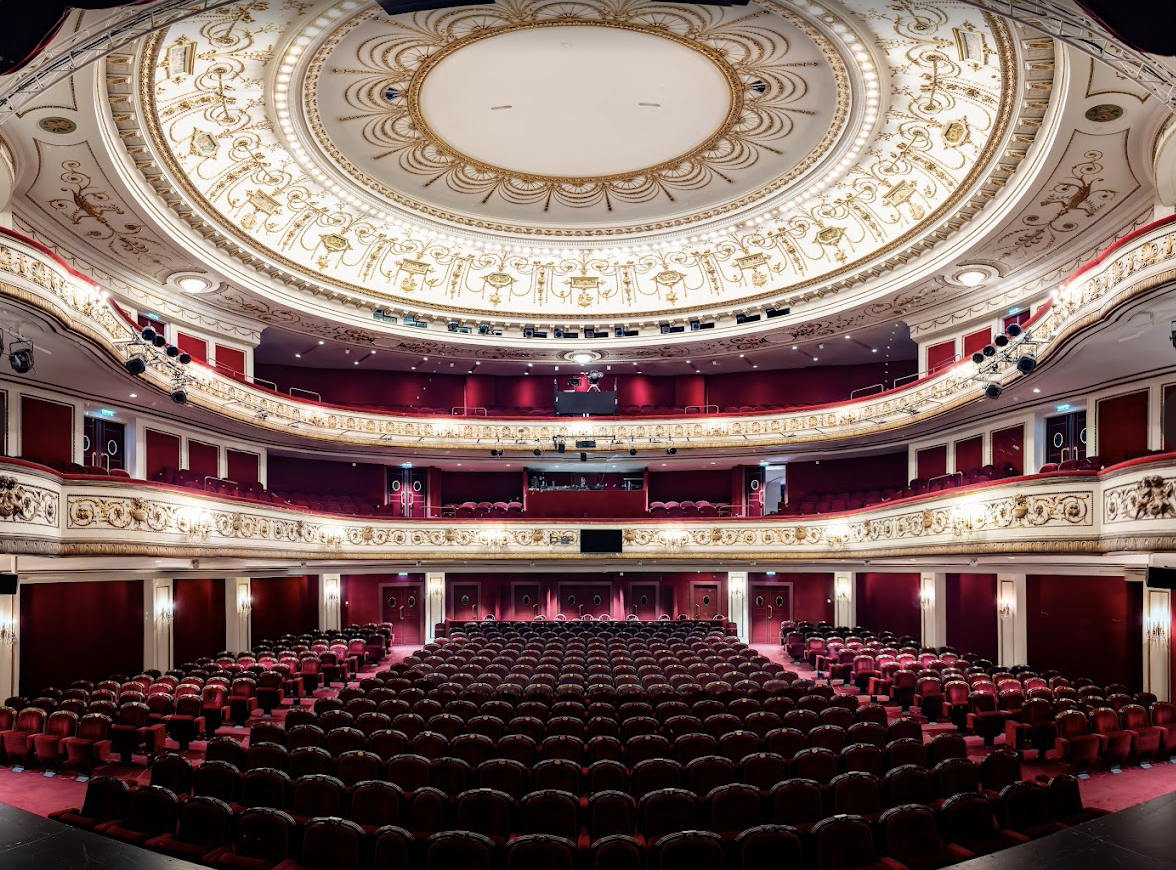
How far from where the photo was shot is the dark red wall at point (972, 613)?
19078mm

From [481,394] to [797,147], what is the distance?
14311 mm

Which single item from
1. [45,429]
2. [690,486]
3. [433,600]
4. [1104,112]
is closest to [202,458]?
[45,429]

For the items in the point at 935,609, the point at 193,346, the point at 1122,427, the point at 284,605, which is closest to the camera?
the point at 1122,427

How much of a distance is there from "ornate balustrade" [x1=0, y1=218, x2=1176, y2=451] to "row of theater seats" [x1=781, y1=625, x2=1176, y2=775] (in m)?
5.38

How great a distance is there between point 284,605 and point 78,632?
692cm

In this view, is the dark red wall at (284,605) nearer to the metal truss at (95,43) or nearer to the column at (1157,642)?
the metal truss at (95,43)

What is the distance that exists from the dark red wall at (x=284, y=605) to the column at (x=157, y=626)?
10.8 ft

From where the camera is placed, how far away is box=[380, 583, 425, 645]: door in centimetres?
2544

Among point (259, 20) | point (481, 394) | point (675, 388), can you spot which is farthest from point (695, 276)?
point (259, 20)

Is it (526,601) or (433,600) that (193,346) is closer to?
(433,600)

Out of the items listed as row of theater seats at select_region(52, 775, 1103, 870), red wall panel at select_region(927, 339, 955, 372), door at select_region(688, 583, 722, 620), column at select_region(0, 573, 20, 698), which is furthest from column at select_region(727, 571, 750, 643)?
column at select_region(0, 573, 20, 698)

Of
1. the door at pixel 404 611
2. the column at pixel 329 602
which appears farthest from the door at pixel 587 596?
the column at pixel 329 602

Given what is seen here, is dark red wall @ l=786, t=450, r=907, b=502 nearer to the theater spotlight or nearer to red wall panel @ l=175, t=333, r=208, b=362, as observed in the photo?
red wall panel @ l=175, t=333, r=208, b=362

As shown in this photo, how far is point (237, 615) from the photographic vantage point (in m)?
20.8
